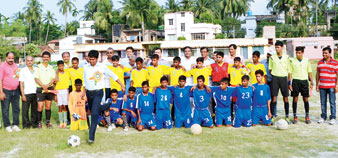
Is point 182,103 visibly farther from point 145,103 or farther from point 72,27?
point 72,27

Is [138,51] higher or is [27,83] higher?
[138,51]

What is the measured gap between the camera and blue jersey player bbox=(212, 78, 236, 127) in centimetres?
767

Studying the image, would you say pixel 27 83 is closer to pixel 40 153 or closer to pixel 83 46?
pixel 40 153

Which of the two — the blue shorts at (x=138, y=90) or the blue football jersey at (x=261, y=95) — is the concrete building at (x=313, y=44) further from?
the blue shorts at (x=138, y=90)

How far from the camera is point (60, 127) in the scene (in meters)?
7.89

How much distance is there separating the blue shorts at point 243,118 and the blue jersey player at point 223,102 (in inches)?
7.8

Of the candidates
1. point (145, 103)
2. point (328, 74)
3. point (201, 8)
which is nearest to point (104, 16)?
point (201, 8)

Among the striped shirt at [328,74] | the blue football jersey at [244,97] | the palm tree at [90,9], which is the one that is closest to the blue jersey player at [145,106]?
the blue football jersey at [244,97]

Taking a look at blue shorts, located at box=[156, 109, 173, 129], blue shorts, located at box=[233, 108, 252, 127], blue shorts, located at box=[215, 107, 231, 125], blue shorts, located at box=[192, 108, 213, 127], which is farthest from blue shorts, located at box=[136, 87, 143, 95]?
blue shorts, located at box=[233, 108, 252, 127]

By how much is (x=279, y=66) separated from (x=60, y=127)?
598 cm

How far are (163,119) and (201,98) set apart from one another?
112 centimetres

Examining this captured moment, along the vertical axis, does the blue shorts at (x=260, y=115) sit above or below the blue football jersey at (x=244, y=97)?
below

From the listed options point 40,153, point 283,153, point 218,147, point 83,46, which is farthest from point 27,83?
point 83,46

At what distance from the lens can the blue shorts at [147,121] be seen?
7.50 meters
